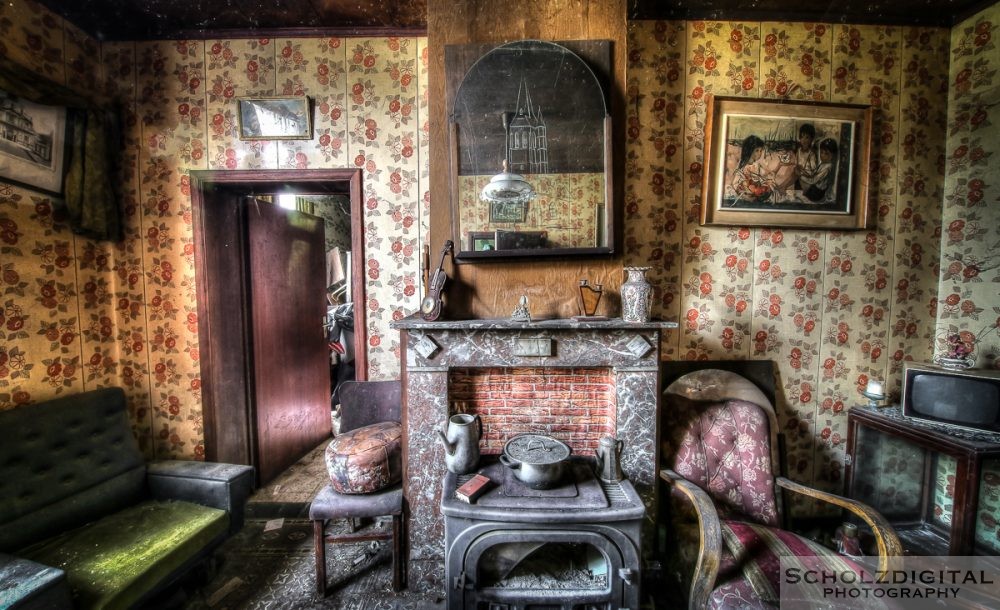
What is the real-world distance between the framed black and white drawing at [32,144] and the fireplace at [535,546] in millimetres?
2959

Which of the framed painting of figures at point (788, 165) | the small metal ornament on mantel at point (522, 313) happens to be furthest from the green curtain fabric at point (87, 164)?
the framed painting of figures at point (788, 165)

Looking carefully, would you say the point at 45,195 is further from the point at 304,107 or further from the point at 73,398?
the point at 304,107

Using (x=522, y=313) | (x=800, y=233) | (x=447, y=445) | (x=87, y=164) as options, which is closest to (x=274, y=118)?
(x=87, y=164)

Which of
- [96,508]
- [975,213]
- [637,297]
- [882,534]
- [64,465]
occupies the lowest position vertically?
[96,508]

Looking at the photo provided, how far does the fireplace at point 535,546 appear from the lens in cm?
141

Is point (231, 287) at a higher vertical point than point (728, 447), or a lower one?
higher

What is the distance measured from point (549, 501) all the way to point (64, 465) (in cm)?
261

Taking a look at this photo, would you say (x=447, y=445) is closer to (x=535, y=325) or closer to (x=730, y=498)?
(x=535, y=325)

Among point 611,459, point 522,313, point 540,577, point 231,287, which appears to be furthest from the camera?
point 231,287

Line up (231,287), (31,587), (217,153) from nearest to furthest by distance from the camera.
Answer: (31,587) < (217,153) < (231,287)

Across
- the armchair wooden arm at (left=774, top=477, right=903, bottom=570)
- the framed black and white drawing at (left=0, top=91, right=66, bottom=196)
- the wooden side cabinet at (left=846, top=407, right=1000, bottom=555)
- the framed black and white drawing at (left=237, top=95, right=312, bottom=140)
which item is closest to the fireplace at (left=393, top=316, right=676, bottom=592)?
the armchair wooden arm at (left=774, top=477, right=903, bottom=570)

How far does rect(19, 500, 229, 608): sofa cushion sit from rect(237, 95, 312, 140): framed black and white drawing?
2391mm

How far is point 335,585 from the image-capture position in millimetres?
1854

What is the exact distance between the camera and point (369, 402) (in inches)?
90.4
